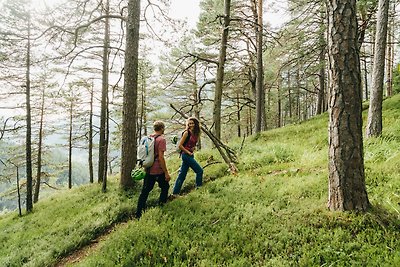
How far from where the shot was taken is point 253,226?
4.96 metres

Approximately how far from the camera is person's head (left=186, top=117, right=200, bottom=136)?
7.41 m

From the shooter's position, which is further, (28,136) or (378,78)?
(28,136)

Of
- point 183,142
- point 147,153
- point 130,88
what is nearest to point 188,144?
point 183,142

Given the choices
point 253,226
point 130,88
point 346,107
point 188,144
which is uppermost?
point 130,88

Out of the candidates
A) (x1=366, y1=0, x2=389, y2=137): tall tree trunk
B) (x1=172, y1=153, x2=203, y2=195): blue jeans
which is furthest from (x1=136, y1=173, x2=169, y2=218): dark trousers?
(x1=366, y1=0, x2=389, y2=137): tall tree trunk

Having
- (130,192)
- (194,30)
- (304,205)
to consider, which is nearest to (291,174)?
(304,205)

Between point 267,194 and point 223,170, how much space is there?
9.92 feet

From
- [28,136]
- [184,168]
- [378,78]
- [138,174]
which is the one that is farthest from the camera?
[28,136]

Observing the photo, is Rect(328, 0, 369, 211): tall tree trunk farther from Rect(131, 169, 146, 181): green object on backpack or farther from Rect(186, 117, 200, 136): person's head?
Rect(131, 169, 146, 181): green object on backpack

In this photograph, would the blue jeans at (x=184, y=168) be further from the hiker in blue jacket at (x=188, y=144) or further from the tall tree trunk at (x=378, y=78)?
the tall tree trunk at (x=378, y=78)

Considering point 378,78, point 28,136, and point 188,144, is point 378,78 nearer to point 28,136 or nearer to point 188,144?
point 188,144

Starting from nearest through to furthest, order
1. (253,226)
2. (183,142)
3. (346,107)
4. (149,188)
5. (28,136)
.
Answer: (346,107) < (253,226) < (149,188) < (183,142) < (28,136)

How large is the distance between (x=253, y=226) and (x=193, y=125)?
10.6ft

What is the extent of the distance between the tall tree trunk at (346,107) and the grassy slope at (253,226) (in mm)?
391
